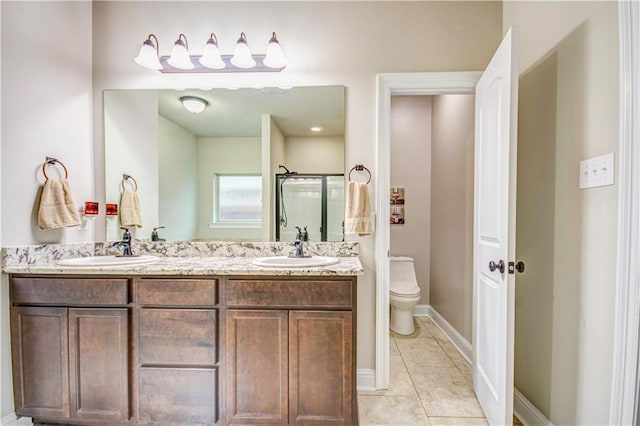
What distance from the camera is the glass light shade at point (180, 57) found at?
1799mm

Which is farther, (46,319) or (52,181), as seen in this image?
(52,181)

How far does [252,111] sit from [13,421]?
2207 millimetres

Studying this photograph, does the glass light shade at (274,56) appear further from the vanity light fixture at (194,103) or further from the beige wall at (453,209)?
the beige wall at (453,209)

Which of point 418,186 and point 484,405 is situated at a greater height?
point 418,186

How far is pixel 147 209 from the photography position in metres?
1.98

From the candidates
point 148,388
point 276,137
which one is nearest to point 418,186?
point 276,137

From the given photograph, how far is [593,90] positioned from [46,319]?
111 inches

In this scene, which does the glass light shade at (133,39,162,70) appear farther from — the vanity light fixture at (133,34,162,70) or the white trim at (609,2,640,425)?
the white trim at (609,2,640,425)

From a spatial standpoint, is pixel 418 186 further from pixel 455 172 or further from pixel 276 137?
pixel 276 137

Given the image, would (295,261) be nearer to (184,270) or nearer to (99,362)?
(184,270)

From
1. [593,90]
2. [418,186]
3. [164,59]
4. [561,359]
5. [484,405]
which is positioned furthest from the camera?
[418,186]

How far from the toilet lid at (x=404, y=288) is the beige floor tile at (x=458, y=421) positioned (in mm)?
1082

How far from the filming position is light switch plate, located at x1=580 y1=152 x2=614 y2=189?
1111mm

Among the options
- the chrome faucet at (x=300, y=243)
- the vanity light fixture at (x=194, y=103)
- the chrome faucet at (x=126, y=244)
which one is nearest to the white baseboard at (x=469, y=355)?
the chrome faucet at (x=300, y=243)
